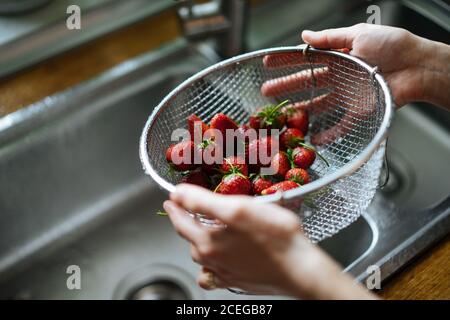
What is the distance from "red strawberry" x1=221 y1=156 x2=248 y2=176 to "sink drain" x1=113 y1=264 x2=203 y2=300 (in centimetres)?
32

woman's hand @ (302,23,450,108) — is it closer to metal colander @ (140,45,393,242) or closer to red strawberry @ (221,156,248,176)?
metal colander @ (140,45,393,242)

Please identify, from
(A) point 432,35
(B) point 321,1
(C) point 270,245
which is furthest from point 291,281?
(B) point 321,1

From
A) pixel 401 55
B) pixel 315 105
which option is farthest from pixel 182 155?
pixel 401 55

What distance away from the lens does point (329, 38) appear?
78 centimetres

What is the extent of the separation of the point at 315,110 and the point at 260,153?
0.56 ft

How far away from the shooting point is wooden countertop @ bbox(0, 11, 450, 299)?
2.61 feet

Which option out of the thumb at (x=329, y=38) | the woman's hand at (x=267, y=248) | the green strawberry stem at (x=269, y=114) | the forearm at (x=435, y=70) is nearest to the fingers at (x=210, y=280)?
the woman's hand at (x=267, y=248)

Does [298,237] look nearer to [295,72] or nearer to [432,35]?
[295,72]

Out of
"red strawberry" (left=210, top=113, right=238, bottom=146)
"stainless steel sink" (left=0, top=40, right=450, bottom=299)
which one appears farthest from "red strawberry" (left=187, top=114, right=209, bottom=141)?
"stainless steel sink" (left=0, top=40, right=450, bottom=299)

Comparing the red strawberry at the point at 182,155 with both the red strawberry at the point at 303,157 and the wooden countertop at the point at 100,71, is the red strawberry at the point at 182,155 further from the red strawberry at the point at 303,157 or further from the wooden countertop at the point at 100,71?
the wooden countertop at the point at 100,71

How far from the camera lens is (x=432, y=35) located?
1.07m

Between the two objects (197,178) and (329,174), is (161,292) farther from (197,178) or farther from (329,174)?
(329,174)

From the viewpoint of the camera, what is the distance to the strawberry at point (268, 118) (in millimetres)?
827
